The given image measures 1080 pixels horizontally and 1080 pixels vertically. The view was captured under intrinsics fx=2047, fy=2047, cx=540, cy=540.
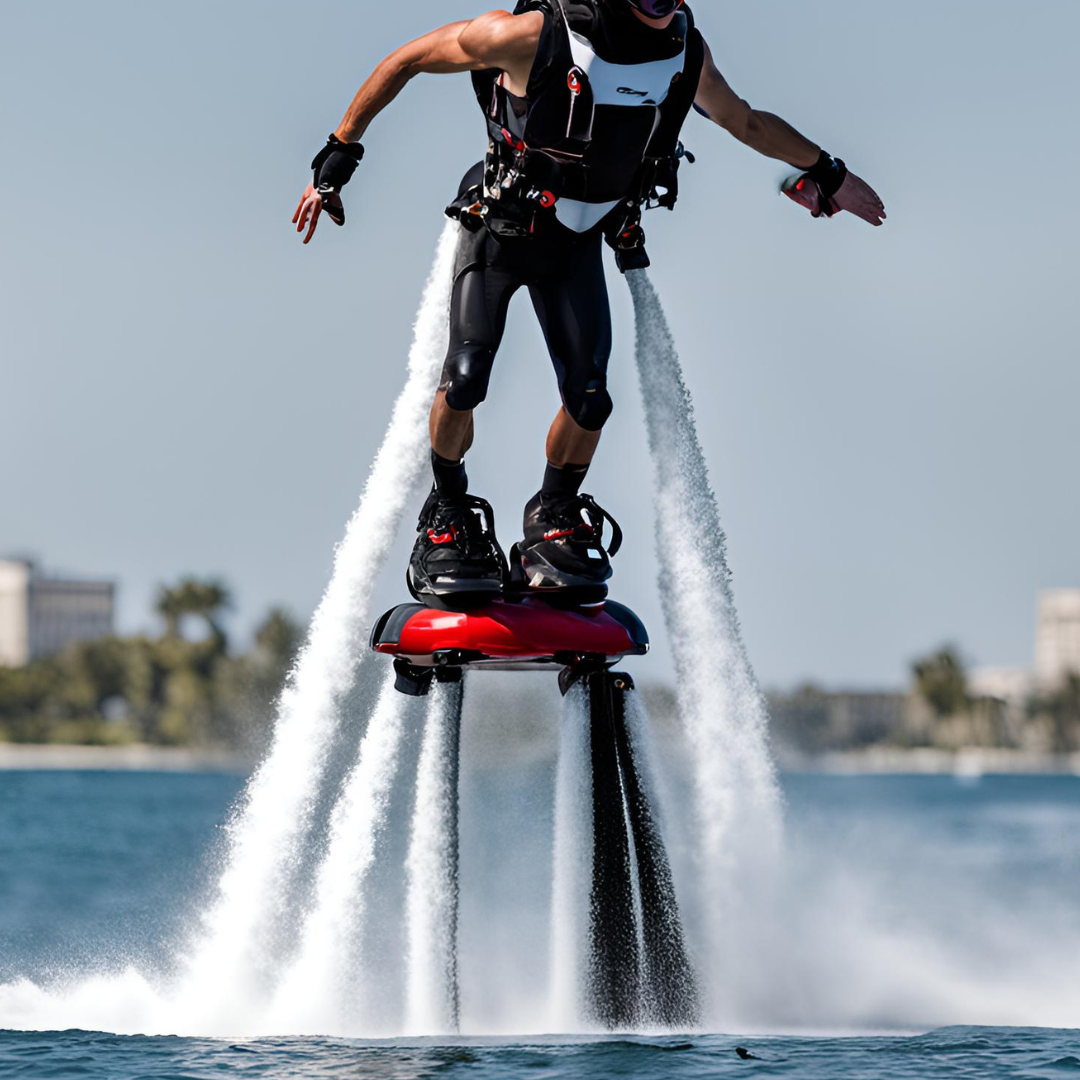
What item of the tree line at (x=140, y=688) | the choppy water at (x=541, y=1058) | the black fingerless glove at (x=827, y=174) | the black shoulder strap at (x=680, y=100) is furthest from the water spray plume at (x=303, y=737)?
the tree line at (x=140, y=688)

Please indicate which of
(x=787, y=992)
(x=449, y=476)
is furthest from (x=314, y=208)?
(x=787, y=992)

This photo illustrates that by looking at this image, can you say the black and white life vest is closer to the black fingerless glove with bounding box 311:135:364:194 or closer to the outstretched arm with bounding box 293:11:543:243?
→ the outstretched arm with bounding box 293:11:543:243

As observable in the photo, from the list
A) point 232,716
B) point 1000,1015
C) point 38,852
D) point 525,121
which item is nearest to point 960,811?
point 232,716

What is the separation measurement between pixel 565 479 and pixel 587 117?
9.02ft

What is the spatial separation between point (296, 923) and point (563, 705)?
2831 mm

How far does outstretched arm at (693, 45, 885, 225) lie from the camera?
13.2m

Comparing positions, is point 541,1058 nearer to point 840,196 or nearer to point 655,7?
point 840,196

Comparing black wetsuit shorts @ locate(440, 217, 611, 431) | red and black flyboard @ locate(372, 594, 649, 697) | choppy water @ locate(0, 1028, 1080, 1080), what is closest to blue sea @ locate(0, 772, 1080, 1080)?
choppy water @ locate(0, 1028, 1080, 1080)

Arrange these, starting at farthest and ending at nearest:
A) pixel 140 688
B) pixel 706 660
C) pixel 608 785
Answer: pixel 140 688 < pixel 706 660 < pixel 608 785

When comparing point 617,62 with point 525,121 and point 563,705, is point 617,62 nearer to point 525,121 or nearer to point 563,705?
point 525,121

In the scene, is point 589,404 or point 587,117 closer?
point 587,117

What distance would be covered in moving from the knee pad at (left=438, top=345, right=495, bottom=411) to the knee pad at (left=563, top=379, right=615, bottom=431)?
57 cm

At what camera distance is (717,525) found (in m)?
15.4

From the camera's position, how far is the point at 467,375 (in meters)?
13.3
